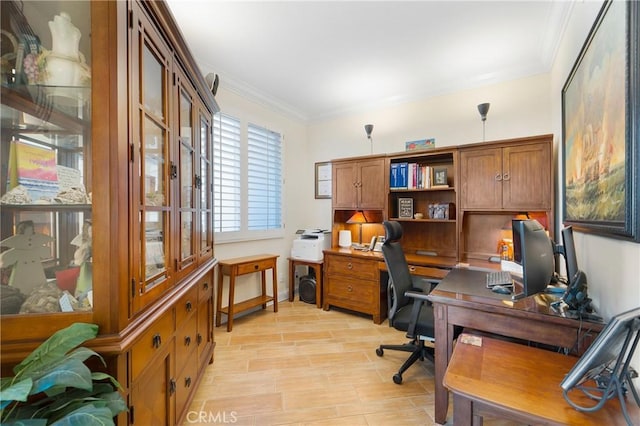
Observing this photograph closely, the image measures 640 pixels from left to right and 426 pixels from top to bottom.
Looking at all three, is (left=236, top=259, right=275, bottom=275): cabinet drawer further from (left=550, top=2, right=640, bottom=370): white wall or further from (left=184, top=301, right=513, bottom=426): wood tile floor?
(left=550, top=2, right=640, bottom=370): white wall

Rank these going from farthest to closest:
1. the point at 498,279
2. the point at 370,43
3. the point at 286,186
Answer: the point at 286,186, the point at 370,43, the point at 498,279

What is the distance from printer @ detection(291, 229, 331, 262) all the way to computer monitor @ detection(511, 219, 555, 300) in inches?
92.8

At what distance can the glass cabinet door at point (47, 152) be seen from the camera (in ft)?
2.91

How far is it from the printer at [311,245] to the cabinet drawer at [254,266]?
0.50 m

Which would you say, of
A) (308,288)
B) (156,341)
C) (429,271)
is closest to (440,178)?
(429,271)

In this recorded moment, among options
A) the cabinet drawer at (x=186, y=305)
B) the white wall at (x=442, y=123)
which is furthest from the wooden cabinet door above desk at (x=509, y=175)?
the cabinet drawer at (x=186, y=305)

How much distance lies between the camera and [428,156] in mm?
3115

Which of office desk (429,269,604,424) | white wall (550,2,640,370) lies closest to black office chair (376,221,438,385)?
office desk (429,269,604,424)

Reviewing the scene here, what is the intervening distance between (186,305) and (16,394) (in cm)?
103

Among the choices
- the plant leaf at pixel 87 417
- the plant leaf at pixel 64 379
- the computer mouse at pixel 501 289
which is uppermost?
the plant leaf at pixel 64 379

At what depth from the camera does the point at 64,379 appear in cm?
67

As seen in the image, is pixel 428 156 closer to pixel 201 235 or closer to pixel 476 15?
pixel 476 15

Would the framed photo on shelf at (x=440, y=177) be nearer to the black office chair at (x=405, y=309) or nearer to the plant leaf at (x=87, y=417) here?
the black office chair at (x=405, y=309)

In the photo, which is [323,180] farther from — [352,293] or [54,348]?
[54,348]
